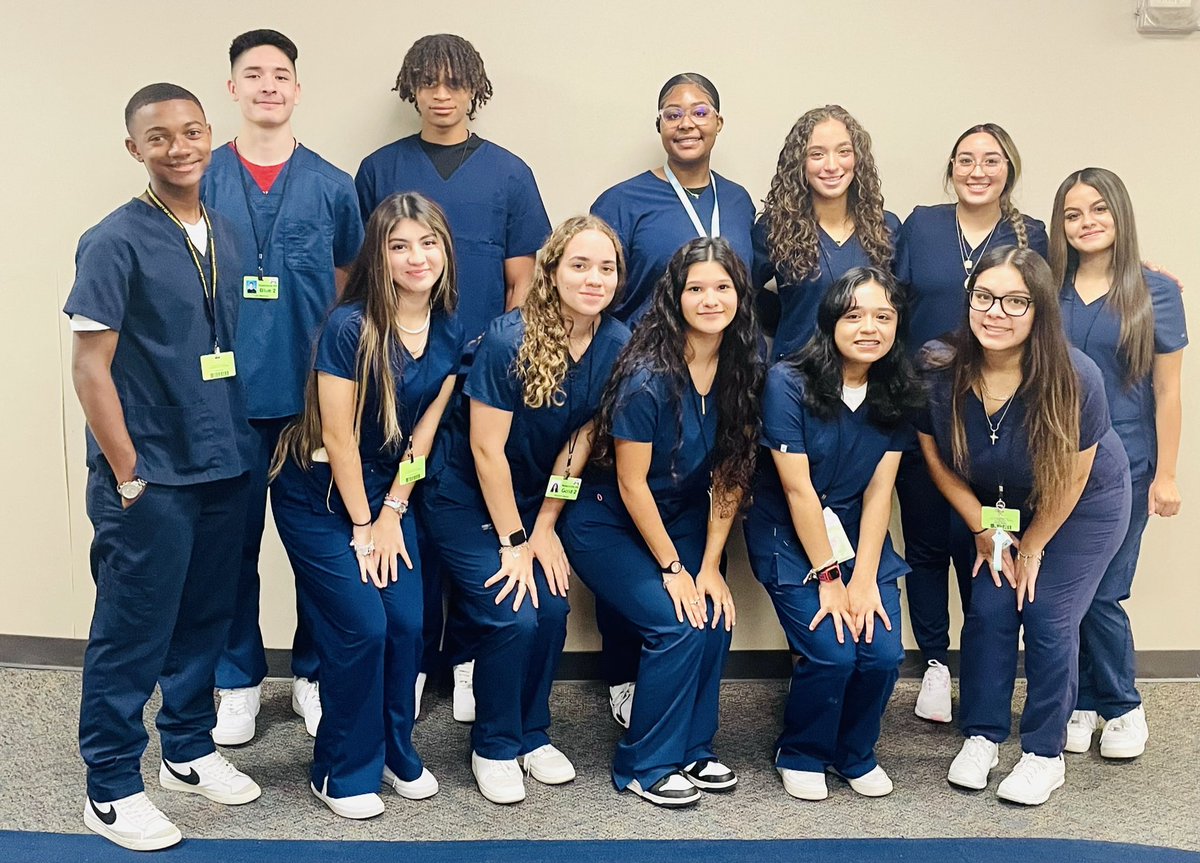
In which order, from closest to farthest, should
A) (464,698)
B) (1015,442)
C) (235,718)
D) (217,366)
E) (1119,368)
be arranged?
(217,366)
(1015,442)
(1119,368)
(235,718)
(464,698)

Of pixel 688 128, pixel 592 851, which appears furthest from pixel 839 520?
pixel 688 128

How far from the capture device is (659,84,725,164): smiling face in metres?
2.75

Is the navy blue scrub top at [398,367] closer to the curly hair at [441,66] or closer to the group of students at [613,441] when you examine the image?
the group of students at [613,441]

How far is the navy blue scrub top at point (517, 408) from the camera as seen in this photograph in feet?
8.05

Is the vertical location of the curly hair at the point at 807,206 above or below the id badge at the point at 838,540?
above

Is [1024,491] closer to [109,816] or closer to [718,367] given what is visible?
[718,367]

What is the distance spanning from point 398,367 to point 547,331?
0.32 metres

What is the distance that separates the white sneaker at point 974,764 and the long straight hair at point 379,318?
1454 mm

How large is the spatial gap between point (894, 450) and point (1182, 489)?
1.16m

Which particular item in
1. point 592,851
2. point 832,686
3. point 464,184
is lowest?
point 592,851

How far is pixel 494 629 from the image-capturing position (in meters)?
2.48

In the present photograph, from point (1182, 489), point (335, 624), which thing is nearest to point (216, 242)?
point (335, 624)

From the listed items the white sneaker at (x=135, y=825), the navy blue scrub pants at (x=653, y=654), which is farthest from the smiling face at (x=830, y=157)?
the white sneaker at (x=135, y=825)

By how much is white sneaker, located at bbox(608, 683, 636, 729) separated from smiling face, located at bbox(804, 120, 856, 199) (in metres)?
1.32
